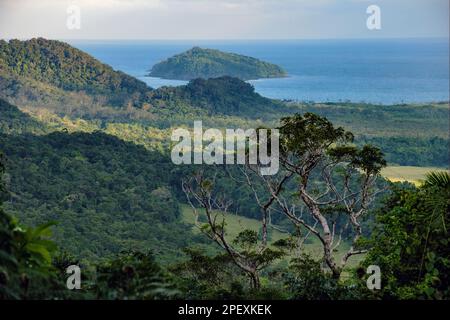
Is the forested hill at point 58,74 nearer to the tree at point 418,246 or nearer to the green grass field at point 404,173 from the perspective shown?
the green grass field at point 404,173

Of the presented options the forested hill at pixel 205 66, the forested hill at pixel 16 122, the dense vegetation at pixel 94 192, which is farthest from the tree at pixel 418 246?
the forested hill at pixel 205 66

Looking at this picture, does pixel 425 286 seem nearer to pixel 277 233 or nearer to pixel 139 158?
pixel 277 233

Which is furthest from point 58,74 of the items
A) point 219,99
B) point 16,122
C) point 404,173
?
point 404,173

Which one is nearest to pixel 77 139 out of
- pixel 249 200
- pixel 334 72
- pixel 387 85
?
pixel 249 200

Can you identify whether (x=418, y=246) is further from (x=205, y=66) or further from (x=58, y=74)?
(x=205, y=66)

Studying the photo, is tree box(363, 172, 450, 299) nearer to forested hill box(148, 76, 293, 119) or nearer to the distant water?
forested hill box(148, 76, 293, 119)

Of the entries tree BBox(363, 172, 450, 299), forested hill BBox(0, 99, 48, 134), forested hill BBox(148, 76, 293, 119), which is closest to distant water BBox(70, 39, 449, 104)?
forested hill BBox(148, 76, 293, 119)
